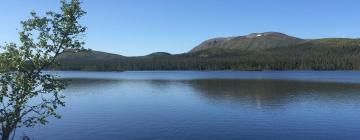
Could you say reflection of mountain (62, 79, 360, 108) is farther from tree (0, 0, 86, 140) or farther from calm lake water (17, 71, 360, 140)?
tree (0, 0, 86, 140)

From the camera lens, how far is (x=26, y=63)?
29062 mm

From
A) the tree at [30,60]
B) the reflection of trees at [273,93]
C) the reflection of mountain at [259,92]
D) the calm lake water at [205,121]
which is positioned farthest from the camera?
the reflection of trees at [273,93]

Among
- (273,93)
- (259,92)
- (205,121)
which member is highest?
(259,92)

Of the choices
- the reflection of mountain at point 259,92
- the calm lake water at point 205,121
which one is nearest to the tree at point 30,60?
the calm lake water at point 205,121

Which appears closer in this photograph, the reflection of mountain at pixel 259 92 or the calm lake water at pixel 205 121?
the calm lake water at pixel 205 121

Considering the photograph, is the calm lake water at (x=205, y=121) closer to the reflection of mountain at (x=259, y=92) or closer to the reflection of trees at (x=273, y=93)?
the reflection of mountain at (x=259, y=92)

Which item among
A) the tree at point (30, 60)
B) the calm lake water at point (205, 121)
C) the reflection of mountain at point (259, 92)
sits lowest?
the calm lake water at point (205, 121)

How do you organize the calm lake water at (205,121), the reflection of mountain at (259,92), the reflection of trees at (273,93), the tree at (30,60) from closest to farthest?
1. the tree at (30,60)
2. the calm lake water at (205,121)
3. the reflection of mountain at (259,92)
4. the reflection of trees at (273,93)

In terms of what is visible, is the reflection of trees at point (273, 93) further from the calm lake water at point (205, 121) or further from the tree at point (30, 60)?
the tree at point (30, 60)

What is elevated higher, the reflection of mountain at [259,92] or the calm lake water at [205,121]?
the reflection of mountain at [259,92]

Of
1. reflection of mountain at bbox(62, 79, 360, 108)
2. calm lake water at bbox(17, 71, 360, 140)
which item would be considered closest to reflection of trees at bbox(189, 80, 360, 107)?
reflection of mountain at bbox(62, 79, 360, 108)

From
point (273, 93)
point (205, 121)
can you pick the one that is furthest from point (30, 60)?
point (273, 93)

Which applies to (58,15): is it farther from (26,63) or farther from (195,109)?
(195,109)

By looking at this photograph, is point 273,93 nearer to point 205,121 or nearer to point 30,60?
point 205,121
